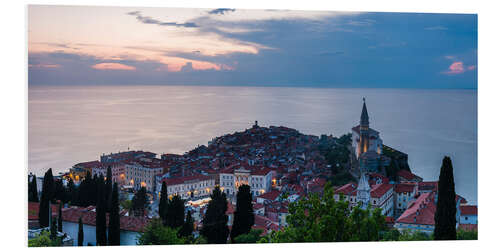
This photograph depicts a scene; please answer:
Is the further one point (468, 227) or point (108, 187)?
point (108, 187)

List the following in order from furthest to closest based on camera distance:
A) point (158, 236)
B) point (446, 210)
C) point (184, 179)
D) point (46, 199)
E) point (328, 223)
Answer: point (184, 179), point (46, 199), point (158, 236), point (446, 210), point (328, 223)

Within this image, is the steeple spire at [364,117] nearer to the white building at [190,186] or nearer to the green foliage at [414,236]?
the green foliage at [414,236]

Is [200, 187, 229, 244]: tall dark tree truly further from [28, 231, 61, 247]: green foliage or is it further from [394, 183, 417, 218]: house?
[394, 183, 417, 218]: house

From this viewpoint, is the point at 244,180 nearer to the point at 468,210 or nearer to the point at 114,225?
the point at 114,225

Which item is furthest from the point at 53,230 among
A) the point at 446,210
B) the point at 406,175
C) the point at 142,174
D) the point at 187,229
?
the point at 446,210

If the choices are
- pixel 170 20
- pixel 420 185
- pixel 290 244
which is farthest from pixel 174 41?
pixel 420 185

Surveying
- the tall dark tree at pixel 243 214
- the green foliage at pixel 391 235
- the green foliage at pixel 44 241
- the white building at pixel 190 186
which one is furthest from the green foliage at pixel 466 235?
the green foliage at pixel 44 241
